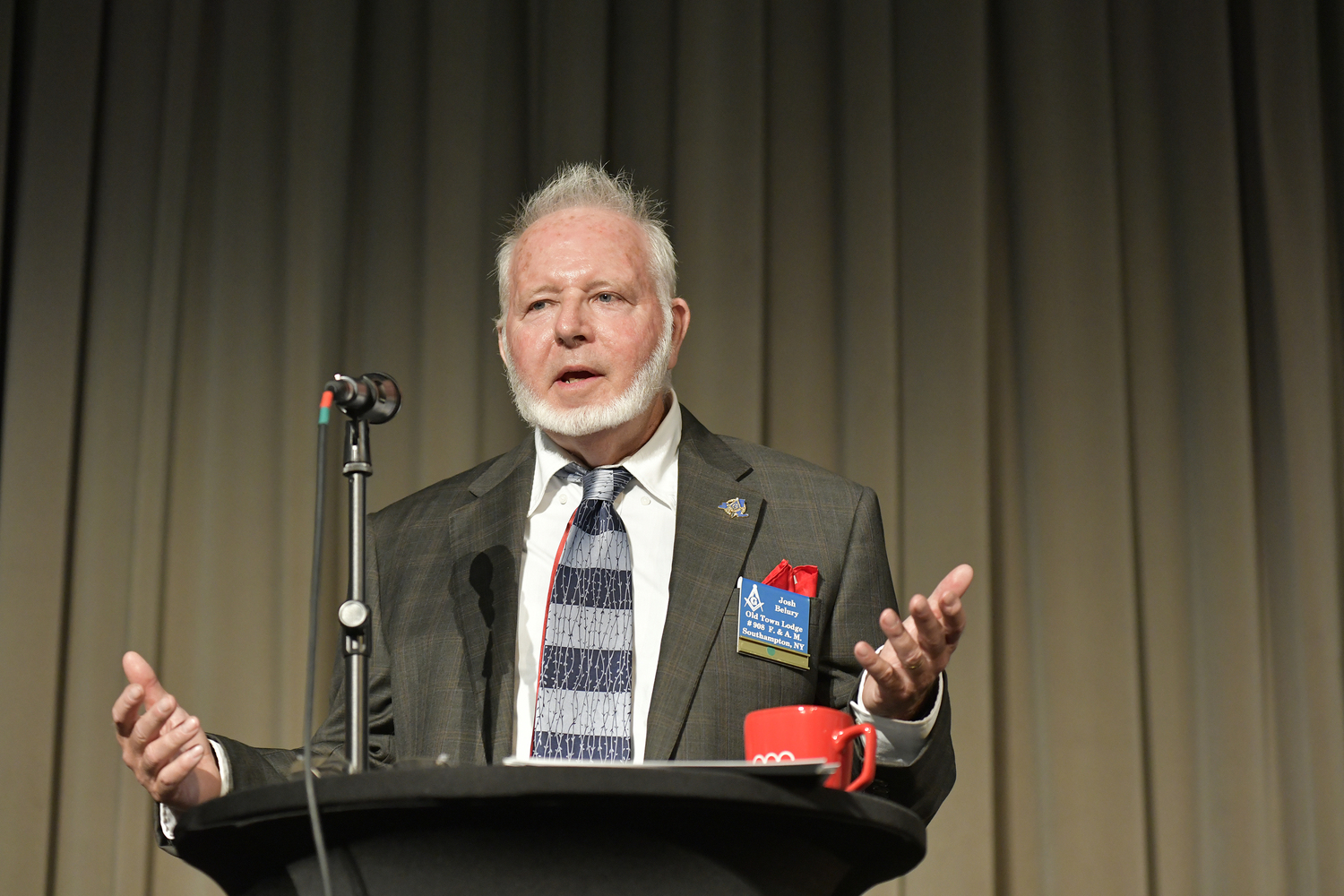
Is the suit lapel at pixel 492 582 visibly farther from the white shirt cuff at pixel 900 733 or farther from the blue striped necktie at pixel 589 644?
the white shirt cuff at pixel 900 733

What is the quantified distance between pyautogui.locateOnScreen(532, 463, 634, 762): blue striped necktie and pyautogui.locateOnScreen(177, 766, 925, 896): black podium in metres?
0.83

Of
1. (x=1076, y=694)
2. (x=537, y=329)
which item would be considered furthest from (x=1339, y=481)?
(x=537, y=329)

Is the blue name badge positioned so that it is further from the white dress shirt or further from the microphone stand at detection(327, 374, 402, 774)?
the microphone stand at detection(327, 374, 402, 774)

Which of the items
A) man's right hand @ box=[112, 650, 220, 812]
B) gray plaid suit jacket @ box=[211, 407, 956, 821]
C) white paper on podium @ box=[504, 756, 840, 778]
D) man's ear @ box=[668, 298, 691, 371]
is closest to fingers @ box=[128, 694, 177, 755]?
man's right hand @ box=[112, 650, 220, 812]

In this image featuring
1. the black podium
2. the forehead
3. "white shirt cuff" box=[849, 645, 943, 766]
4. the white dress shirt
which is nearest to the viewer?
the black podium

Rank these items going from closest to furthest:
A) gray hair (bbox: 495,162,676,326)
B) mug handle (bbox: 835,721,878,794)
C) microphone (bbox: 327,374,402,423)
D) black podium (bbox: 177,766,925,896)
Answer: black podium (bbox: 177,766,925,896), mug handle (bbox: 835,721,878,794), microphone (bbox: 327,374,402,423), gray hair (bbox: 495,162,676,326)

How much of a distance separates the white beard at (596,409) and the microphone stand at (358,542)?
776mm

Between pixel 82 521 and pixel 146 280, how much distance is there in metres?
0.67

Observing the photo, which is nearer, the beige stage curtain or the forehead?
the forehead

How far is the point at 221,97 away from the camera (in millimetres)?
3500

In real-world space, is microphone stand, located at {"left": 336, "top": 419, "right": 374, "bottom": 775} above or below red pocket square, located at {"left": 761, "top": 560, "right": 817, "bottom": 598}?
below

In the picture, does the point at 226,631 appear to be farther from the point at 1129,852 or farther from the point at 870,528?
the point at 1129,852

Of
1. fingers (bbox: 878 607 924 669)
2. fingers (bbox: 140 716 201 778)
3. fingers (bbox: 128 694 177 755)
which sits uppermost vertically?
fingers (bbox: 878 607 924 669)

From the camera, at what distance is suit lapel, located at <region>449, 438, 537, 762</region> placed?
1.96 m
